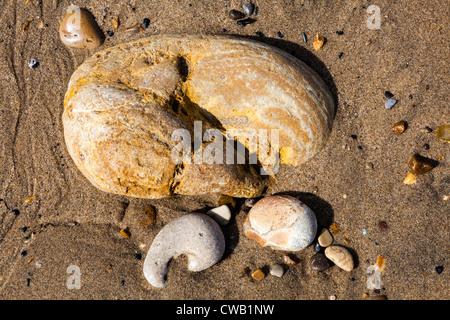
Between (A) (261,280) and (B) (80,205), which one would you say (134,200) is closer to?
(B) (80,205)

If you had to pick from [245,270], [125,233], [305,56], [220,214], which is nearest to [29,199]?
[125,233]

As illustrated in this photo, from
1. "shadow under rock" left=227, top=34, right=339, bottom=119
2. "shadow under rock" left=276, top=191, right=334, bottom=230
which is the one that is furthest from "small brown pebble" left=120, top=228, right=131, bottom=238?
"shadow under rock" left=227, top=34, right=339, bottom=119

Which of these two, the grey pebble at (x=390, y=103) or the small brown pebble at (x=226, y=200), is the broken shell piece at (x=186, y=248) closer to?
the small brown pebble at (x=226, y=200)

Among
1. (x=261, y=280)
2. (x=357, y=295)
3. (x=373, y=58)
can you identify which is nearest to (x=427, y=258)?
(x=357, y=295)

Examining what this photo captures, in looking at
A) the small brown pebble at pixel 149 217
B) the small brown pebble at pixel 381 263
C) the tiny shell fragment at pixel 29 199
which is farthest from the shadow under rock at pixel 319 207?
the tiny shell fragment at pixel 29 199

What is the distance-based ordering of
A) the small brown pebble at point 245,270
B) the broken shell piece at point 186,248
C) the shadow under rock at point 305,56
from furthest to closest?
1. the shadow under rock at point 305,56
2. the small brown pebble at point 245,270
3. the broken shell piece at point 186,248

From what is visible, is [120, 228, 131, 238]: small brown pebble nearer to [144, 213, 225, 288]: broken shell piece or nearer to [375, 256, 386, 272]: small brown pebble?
→ [144, 213, 225, 288]: broken shell piece
